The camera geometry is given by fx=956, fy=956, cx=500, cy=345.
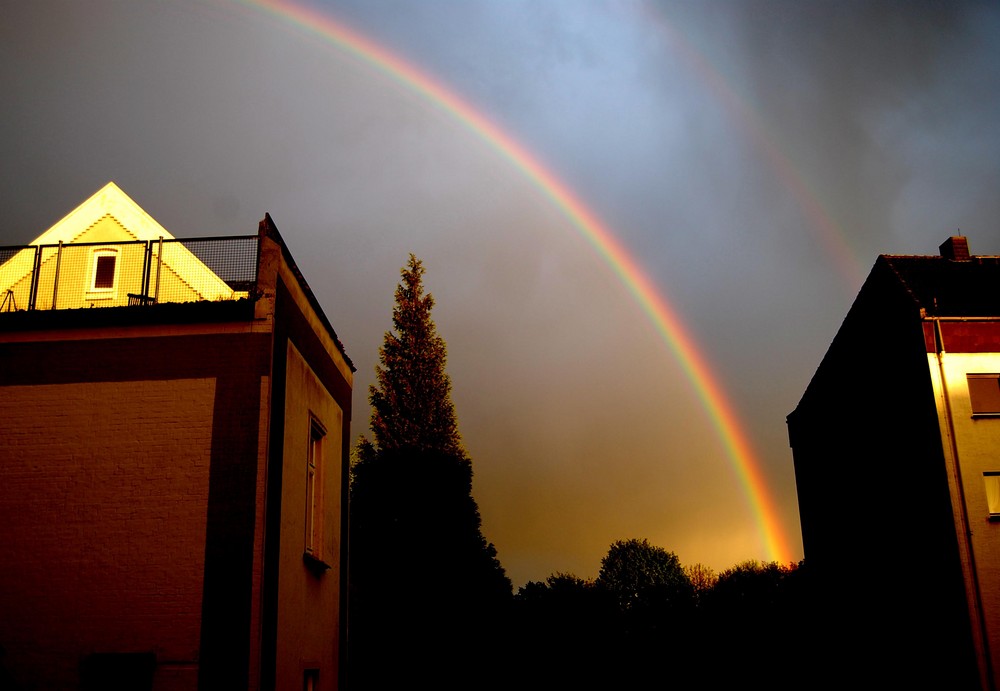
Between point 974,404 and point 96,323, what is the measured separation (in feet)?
70.1

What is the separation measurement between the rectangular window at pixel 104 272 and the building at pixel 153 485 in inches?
43.6

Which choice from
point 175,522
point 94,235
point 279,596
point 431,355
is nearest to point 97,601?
point 175,522

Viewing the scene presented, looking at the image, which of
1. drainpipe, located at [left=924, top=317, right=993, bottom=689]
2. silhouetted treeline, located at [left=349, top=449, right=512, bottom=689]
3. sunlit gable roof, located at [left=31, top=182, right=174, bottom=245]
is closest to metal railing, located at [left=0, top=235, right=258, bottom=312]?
sunlit gable roof, located at [left=31, top=182, right=174, bottom=245]

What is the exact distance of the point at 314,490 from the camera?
52.2 ft

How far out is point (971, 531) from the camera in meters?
23.4

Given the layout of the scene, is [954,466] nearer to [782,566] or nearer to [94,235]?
[94,235]

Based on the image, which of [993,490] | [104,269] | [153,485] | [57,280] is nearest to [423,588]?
[993,490]

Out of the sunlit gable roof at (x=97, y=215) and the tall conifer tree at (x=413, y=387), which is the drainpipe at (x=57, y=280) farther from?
the tall conifer tree at (x=413, y=387)

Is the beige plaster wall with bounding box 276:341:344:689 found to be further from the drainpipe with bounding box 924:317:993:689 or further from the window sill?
the drainpipe with bounding box 924:317:993:689

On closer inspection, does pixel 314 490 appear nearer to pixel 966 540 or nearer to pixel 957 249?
pixel 966 540

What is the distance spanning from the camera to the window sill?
14531mm

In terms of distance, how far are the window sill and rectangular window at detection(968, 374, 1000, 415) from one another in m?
17.5

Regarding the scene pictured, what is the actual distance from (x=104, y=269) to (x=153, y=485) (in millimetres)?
4957

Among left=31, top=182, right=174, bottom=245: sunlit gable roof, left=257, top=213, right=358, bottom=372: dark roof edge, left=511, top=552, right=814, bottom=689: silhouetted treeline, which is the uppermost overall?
left=31, top=182, right=174, bottom=245: sunlit gable roof
